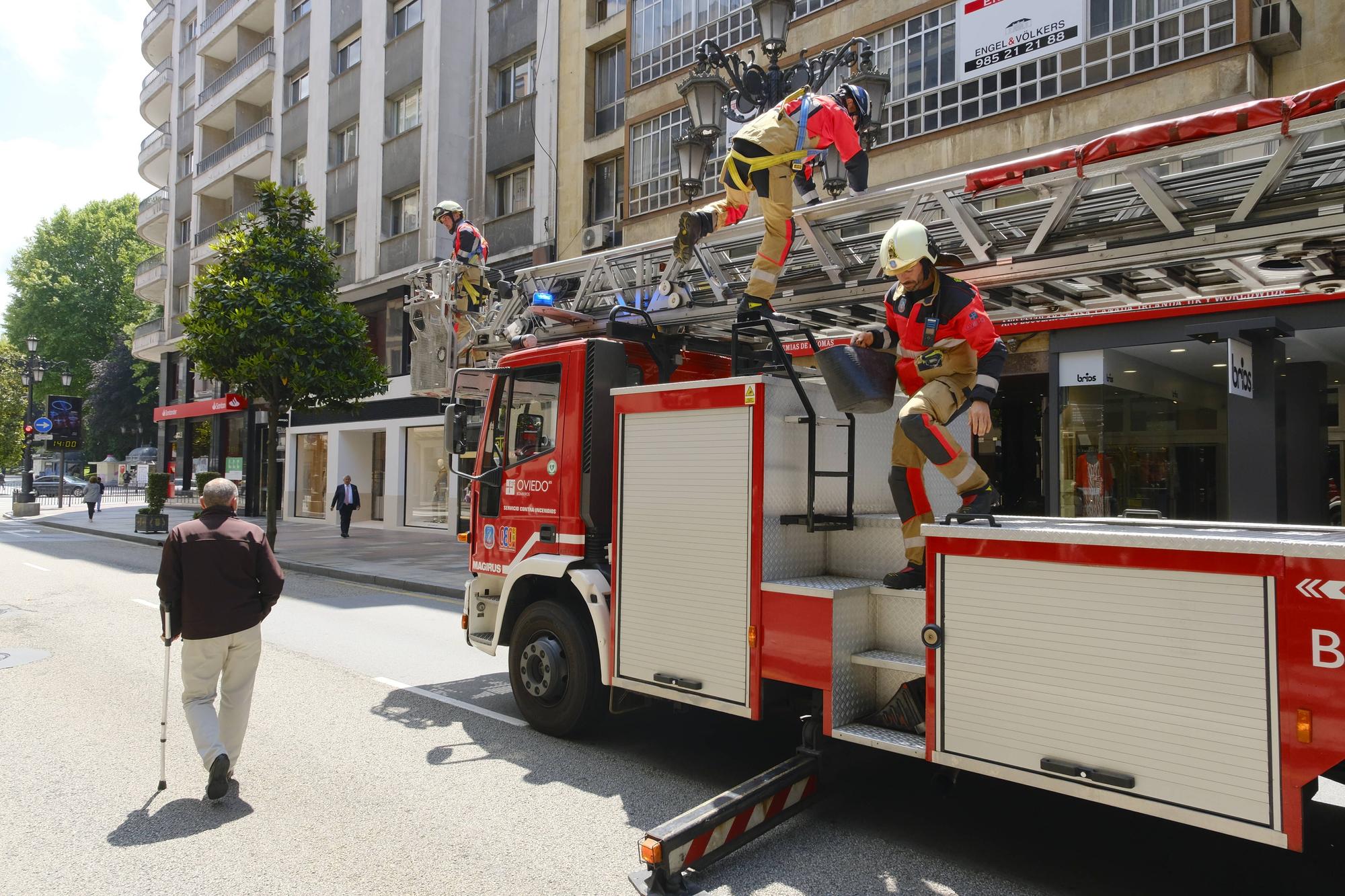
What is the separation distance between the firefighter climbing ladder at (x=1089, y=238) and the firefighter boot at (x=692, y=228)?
97 mm

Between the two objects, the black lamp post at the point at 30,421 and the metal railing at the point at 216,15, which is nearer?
the metal railing at the point at 216,15

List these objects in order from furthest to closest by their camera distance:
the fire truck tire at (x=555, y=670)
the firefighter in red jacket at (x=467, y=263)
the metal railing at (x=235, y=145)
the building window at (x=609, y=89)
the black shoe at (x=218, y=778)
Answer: the metal railing at (x=235, y=145) < the building window at (x=609, y=89) < the firefighter in red jacket at (x=467, y=263) < the fire truck tire at (x=555, y=670) < the black shoe at (x=218, y=778)

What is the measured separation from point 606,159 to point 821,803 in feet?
57.0

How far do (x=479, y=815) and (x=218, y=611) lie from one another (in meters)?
1.80

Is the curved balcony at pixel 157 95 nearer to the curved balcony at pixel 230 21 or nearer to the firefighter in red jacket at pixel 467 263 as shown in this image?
the curved balcony at pixel 230 21

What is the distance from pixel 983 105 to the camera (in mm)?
12703

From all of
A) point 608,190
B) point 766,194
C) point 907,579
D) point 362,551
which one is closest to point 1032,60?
point 766,194

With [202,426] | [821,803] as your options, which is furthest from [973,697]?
[202,426]

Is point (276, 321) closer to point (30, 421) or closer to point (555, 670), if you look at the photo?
point (555, 670)

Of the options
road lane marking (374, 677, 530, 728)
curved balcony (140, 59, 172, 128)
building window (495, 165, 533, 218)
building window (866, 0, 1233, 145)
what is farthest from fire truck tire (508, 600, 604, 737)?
curved balcony (140, 59, 172, 128)

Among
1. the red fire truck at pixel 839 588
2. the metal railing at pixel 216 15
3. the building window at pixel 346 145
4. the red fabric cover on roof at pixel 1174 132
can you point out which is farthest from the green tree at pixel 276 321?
the metal railing at pixel 216 15

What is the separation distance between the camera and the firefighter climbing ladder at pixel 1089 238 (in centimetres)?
403

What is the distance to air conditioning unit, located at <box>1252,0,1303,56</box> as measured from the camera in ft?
33.8

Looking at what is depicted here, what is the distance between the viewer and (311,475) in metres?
30.3
